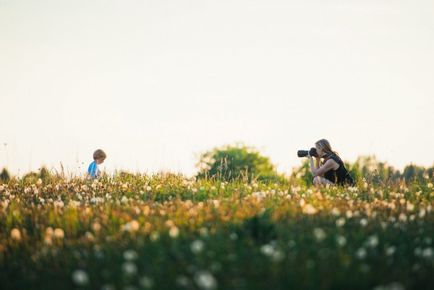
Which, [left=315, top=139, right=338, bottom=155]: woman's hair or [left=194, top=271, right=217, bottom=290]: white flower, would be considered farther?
[left=315, top=139, right=338, bottom=155]: woman's hair

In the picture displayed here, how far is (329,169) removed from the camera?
1209 centimetres

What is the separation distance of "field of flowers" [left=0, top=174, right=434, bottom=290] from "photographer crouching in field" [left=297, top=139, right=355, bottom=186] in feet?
13.1

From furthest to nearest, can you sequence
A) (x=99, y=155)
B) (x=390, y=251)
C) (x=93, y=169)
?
1. (x=99, y=155)
2. (x=93, y=169)
3. (x=390, y=251)

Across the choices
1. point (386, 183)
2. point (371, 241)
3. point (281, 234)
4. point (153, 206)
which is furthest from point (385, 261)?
point (386, 183)

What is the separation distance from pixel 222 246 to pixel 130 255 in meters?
0.88

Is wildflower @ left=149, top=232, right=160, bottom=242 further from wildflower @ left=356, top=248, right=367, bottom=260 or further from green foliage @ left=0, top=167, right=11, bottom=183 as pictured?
green foliage @ left=0, top=167, right=11, bottom=183

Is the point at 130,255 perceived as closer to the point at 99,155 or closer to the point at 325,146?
the point at 325,146

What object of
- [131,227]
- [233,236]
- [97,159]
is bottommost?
[233,236]

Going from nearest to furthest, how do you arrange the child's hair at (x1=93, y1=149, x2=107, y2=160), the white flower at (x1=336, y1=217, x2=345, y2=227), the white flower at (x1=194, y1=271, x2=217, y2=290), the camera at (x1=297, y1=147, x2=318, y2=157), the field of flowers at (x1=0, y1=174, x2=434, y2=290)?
the white flower at (x1=194, y1=271, x2=217, y2=290) → the field of flowers at (x1=0, y1=174, x2=434, y2=290) → the white flower at (x1=336, y1=217, x2=345, y2=227) → the camera at (x1=297, y1=147, x2=318, y2=157) → the child's hair at (x1=93, y1=149, x2=107, y2=160)

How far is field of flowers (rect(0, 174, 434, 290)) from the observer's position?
452cm

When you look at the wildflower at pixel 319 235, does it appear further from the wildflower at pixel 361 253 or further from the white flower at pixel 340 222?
the white flower at pixel 340 222

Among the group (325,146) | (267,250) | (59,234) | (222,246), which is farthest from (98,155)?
(267,250)

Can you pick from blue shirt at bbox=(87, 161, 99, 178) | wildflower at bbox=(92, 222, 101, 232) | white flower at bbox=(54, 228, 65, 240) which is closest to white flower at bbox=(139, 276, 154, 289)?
wildflower at bbox=(92, 222, 101, 232)

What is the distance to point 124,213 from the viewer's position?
21.5ft
